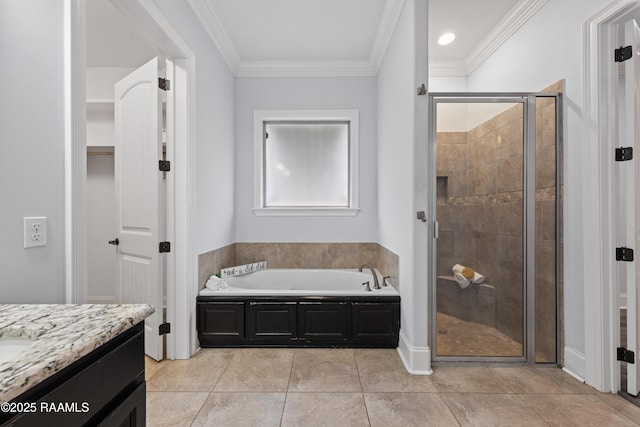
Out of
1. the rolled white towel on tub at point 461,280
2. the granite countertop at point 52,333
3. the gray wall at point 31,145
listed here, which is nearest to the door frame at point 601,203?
the rolled white towel on tub at point 461,280

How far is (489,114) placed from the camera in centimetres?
233

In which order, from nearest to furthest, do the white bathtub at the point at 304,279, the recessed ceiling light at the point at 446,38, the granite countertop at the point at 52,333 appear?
the granite countertop at the point at 52,333, the recessed ceiling light at the point at 446,38, the white bathtub at the point at 304,279

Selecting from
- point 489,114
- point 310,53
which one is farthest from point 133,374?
point 310,53

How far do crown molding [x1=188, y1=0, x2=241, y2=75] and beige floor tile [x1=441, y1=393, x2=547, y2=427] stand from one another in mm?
3302

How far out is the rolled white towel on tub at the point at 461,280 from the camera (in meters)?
2.30

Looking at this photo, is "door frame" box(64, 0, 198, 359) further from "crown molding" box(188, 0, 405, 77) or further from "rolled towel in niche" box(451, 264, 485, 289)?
"rolled towel in niche" box(451, 264, 485, 289)

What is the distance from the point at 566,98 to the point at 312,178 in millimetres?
2423

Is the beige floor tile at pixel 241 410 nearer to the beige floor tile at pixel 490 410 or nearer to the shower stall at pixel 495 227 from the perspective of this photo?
the beige floor tile at pixel 490 410

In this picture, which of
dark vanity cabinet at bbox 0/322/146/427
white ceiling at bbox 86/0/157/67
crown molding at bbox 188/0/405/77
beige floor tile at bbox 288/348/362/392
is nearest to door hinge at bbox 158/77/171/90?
white ceiling at bbox 86/0/157/67

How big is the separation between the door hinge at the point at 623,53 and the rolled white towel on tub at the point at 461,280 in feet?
5.43

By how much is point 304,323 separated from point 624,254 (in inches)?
87.9

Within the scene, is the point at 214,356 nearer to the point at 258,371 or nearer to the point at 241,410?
the point at 258,371

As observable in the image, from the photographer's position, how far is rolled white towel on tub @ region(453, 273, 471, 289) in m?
2.30

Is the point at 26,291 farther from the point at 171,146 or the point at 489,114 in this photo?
the point at 489,114
